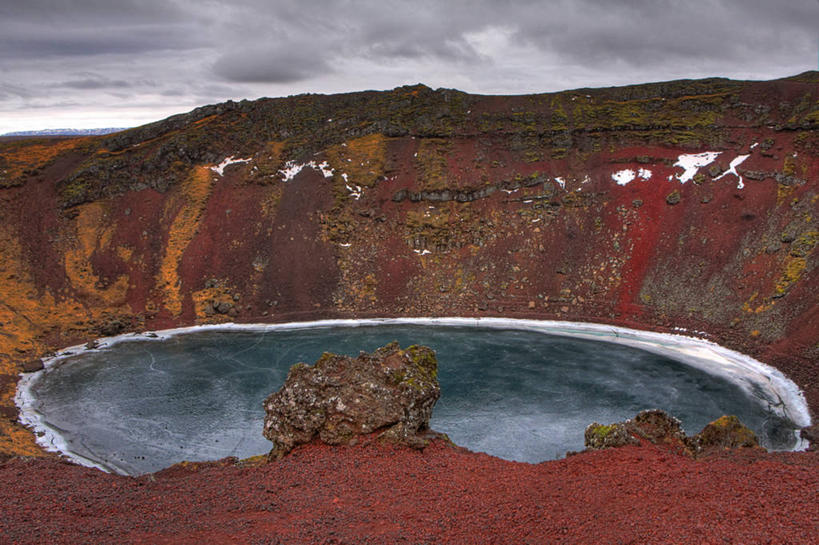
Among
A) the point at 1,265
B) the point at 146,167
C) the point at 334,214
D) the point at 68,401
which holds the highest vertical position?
the point at 146,167

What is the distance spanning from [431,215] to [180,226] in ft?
88.2

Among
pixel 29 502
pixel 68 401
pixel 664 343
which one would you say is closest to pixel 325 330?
pixel 68 401

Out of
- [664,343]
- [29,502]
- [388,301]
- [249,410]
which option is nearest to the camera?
[29,502]

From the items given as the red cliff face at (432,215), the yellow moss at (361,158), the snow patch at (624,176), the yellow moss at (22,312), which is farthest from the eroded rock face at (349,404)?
the snow patch at (624,176)

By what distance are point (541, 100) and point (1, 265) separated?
60188 millimetres

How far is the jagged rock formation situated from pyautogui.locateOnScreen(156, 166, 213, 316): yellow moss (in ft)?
144

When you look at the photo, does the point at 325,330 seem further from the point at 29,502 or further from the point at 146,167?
the point at 29,502

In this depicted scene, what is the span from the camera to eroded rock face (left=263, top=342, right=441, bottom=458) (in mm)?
15523

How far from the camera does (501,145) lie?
204 ft

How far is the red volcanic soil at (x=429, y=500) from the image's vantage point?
10133 millimetres

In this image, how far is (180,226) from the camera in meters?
56.4

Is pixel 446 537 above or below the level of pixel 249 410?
above

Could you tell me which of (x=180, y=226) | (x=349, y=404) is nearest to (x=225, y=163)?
(x=180, y=226)

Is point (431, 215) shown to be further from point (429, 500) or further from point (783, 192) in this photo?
point (429, 500)
